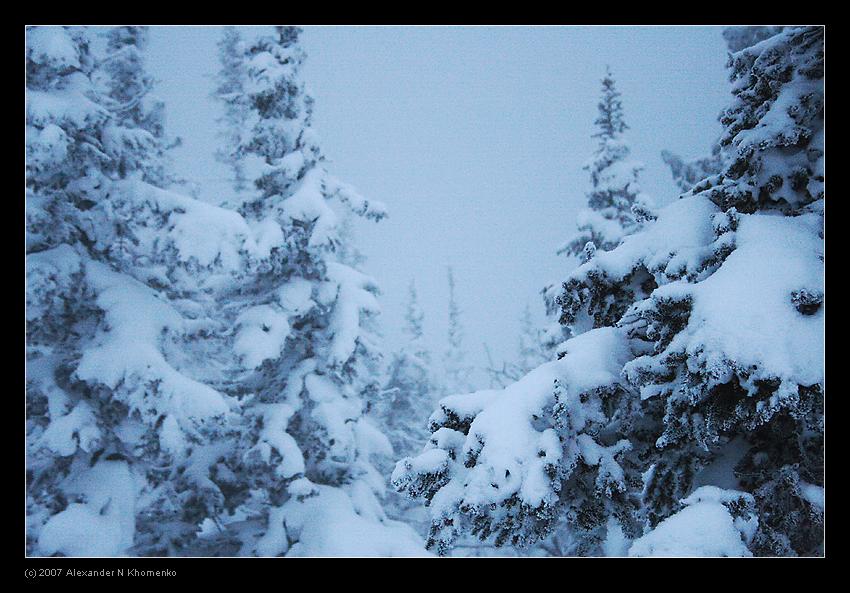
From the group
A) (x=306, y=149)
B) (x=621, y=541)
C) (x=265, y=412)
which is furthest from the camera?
(x=306, y=149)

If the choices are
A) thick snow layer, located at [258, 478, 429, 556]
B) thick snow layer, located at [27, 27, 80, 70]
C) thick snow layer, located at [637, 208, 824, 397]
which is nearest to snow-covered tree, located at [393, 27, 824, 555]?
thick snow layer, located at [637, 208, 824, 397]

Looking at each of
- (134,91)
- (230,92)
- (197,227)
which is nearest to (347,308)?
(197,227)

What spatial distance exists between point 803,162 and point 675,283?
1.48 metres

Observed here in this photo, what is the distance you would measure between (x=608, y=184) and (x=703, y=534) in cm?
1187

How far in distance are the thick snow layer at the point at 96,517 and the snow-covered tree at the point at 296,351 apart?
2.33 m

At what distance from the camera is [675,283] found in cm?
361

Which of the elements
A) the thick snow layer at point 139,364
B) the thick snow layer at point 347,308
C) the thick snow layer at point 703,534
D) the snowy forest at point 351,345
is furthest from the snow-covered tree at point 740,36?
the thick snow layer at point 139,364

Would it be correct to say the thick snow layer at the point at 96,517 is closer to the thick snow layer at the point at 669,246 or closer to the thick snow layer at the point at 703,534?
the thick snow layer at the point at 703,534

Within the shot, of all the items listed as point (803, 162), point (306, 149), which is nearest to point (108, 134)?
point (306, 149)

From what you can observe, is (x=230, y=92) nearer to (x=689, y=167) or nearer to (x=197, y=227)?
(x=197, y=227)

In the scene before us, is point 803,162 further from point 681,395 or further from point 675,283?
point 681,395

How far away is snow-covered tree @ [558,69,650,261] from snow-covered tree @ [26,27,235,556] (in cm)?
939

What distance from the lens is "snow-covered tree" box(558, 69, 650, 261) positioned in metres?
13.2
